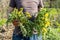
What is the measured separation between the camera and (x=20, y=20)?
3928 mm

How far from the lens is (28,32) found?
12.8 ft

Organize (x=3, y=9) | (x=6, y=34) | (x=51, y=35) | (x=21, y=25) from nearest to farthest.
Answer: (x=21, y=25)
(x=51, y=35)
(x=6, y=34)
(x=3, y=9)

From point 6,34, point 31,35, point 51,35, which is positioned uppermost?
point 31,35

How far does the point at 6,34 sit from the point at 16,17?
3731mm

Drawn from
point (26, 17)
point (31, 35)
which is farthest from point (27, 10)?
point (31, 35)

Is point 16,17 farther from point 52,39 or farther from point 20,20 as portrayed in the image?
point 52,39

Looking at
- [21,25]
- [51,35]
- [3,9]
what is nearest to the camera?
[21,25]

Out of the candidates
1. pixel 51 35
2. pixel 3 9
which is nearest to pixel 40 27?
pixel 51 35

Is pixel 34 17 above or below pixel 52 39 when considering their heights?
above

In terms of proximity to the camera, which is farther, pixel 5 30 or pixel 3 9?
pixel 3 9

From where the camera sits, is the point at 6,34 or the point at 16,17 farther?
the point at 6,34

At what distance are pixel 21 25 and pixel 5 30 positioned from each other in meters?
3.91

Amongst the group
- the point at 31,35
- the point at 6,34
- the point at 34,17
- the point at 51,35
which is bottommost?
the point at 6,34

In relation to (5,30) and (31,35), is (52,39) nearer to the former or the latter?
(31,35)
